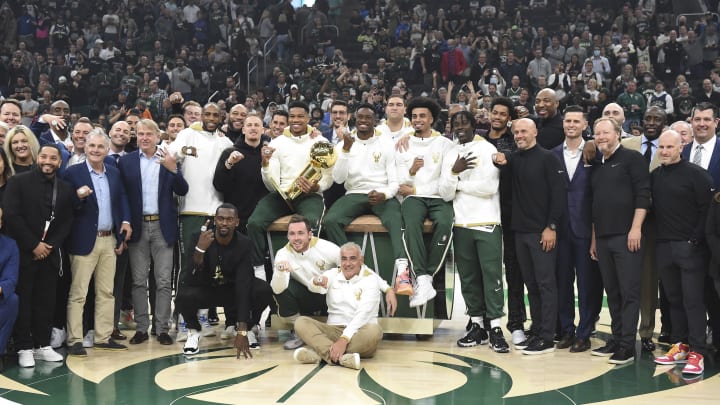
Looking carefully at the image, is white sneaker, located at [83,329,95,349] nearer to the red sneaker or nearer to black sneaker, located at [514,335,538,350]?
black sneaker, located at [514,335,538,350]

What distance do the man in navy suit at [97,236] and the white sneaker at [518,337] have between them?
3.51m

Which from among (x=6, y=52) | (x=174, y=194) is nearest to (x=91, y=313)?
(x=174, y=194)

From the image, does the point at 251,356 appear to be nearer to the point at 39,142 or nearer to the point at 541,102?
the point at 39,142

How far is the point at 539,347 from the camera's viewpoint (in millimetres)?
7824

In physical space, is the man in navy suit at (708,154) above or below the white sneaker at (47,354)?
above

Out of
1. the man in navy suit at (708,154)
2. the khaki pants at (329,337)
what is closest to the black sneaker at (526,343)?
the khaki pants at (329,337)

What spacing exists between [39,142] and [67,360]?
212 cm

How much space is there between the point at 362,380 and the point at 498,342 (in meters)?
1.58

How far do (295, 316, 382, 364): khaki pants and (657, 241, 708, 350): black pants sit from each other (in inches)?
96.1

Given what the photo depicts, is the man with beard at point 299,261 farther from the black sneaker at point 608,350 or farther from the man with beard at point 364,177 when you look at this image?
the black sneaker at point 608,350

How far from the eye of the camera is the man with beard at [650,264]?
791 centimetres

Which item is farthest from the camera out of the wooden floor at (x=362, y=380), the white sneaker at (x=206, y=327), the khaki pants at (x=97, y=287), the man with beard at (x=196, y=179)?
the white sneaker at (x=206, y=327)

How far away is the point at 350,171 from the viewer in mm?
8562

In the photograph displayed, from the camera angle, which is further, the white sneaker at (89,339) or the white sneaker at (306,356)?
the white sneaker at (89,339)
